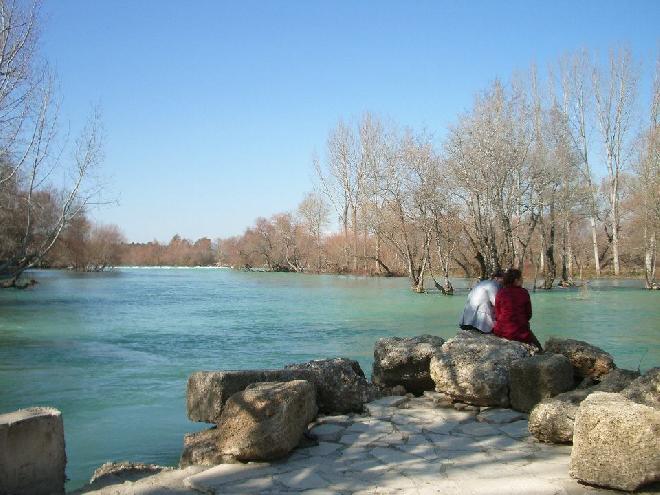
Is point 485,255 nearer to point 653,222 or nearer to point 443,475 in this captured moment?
point 653,222

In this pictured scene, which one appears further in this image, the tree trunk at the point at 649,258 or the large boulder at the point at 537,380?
the tree trunk at the point at 649,258

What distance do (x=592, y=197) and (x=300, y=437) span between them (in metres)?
33.2

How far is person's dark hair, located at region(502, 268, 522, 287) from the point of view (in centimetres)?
709

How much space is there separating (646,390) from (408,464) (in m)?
1.92

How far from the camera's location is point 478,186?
2583 centimetres

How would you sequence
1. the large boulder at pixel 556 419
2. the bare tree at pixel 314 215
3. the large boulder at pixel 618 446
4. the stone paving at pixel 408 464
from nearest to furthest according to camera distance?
the large boulder at pixel 618 446 → the stone paving at pixel 408 464 → the large boulder at pixel 556 419 → the bare tree at pixel 314 215

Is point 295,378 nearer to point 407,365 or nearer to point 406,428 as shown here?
point 406,428

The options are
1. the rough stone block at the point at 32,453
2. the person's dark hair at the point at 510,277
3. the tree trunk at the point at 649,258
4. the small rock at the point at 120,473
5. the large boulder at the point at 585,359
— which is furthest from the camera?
the tree trunk at the point at 649,258

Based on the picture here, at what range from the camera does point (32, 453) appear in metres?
3.79

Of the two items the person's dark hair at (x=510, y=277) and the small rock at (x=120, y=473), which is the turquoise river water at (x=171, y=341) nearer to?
the small rock at (x=120, y=473)

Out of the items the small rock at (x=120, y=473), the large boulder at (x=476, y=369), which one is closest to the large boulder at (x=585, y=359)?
the large boulder at (x=476, y=369)

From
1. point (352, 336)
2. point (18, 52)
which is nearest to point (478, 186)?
point (352, 336)

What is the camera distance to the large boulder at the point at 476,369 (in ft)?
18.5

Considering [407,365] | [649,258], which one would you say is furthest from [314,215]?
[407,365]
